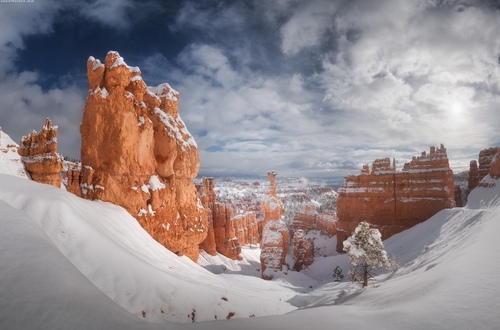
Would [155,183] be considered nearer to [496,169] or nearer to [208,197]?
[496,169]

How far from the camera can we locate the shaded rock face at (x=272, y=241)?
41.1 m

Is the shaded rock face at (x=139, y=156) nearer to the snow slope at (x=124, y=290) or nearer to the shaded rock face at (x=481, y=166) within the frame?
the snow slope at (x=124, y=290)

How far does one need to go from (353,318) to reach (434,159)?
137 feet

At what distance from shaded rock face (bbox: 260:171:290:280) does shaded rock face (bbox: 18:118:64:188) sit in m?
31.0

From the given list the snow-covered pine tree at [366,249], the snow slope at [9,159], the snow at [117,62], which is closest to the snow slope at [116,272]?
the snow-covered pine tree at [366,249]

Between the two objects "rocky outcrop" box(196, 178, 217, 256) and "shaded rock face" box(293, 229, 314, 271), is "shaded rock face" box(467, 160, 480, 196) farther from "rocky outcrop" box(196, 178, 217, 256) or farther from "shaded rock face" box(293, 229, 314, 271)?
"rocky outcrop" box(196, 178, 217, 256)

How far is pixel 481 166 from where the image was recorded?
48062mm

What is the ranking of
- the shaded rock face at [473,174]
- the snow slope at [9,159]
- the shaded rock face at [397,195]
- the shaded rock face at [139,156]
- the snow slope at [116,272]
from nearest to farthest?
the snow slope at [116,272] < the shaded rock face at [139,156] < the snow slope at [9,159] < the shaded rock face at [397,195] < the shaded rock face at [473,174]

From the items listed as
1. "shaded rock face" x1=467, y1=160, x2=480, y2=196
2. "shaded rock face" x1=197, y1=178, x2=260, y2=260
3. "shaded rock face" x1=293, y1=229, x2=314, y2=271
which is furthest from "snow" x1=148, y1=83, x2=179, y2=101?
"shaded rock face" x1=467, y1=160, x2=480, y2=196

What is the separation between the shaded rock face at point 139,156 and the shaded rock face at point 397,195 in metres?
29.0

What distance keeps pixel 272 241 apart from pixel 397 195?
21596mm

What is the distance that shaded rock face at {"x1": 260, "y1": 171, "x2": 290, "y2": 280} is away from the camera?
135 ft

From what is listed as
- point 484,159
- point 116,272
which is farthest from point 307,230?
point 116,272

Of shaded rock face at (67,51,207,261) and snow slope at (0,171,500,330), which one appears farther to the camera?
shaded rock face at (67,51,207,261)
